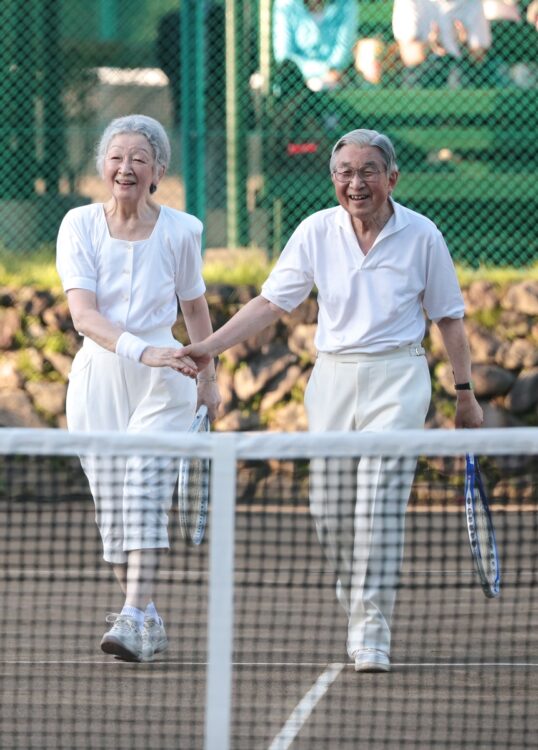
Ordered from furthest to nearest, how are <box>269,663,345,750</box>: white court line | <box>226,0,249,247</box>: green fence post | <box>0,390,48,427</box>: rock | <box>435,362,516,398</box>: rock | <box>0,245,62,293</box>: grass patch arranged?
<box>0,245,62,293</box>: grass patch < <box>226,0,249,247</box>: green fence post < <box>0,390,48,427</box>: rock < <box>435,362,516,398</box>: rock < <box>269,663,345,750</box>: white court line

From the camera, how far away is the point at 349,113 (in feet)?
36.1

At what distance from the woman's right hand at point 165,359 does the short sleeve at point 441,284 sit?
905 millimetres

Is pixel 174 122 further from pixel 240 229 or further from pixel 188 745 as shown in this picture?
pixel 188 745

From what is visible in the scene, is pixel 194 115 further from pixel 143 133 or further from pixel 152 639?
pixel 152 639

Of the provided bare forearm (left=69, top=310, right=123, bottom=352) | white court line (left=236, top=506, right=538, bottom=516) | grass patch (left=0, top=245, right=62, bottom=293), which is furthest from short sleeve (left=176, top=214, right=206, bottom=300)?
grass patch (left=0, top=245, right=62, bottom=293)

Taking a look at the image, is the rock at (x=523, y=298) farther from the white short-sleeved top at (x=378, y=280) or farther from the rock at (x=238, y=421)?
the white short-sleeved top at (x=378, y=280)

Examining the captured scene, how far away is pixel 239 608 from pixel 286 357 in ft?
13.0

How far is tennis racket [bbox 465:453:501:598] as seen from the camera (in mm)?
5820

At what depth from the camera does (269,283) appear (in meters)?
6.19

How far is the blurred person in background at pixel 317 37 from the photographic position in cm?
1098

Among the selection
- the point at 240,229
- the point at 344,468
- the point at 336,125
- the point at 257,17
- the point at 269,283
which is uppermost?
the point at 257,17

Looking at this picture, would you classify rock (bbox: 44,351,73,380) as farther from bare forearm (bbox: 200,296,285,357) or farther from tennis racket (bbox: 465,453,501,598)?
tennis racket (bbox: 465,453,501,598)

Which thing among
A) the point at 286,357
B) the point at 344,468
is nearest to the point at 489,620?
the point at 344,468

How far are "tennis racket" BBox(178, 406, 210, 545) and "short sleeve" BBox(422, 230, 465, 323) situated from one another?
3.21 ft
